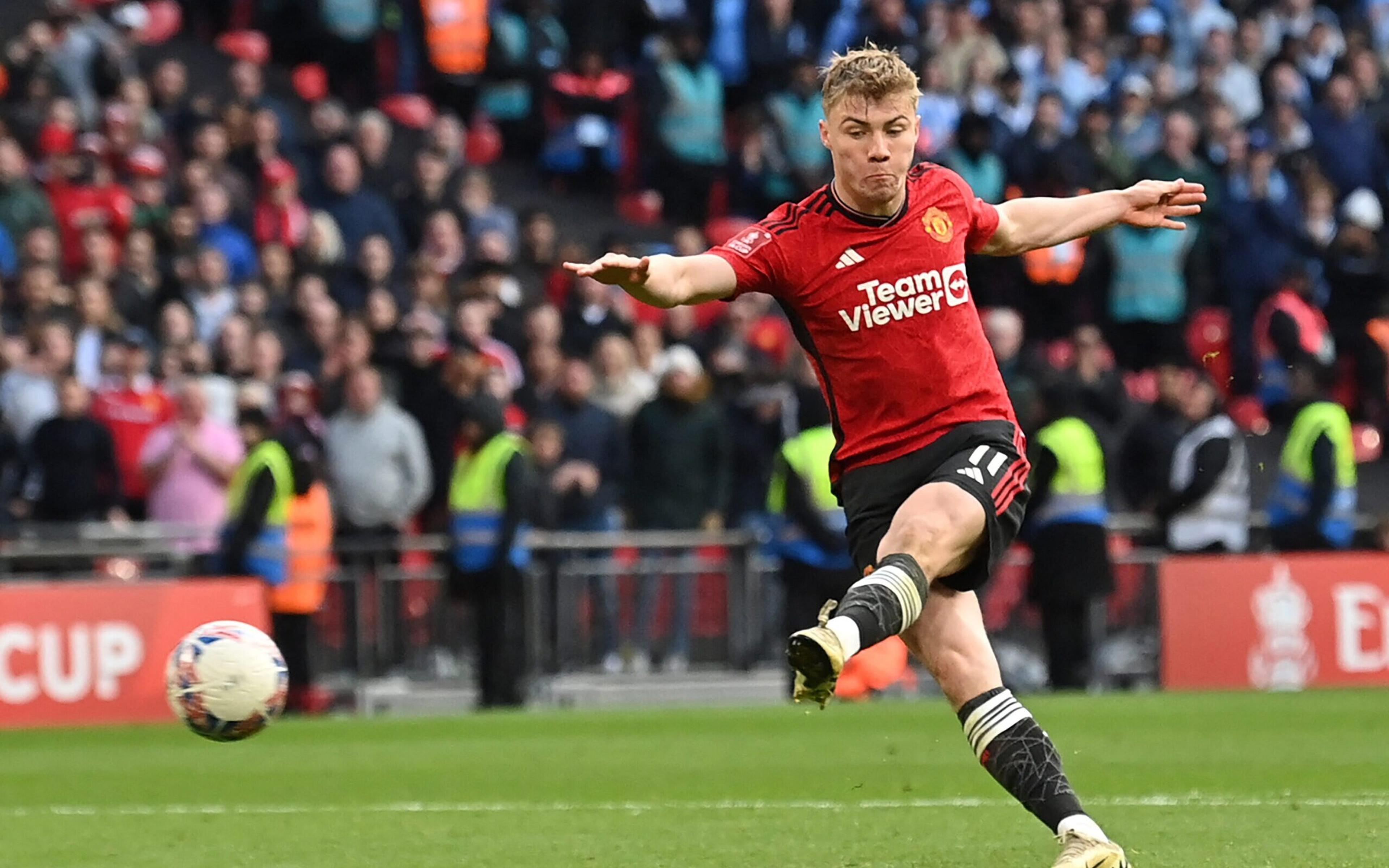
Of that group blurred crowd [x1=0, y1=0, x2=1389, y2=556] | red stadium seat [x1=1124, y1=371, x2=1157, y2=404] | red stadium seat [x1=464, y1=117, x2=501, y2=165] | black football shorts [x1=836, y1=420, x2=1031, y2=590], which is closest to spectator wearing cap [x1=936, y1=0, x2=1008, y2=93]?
blurred crowd [x1=0, y1=0, x2=1389, y2=556]

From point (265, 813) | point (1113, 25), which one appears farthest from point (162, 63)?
point (265, 813)

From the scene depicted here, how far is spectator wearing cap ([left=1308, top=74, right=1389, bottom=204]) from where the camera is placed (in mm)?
21234

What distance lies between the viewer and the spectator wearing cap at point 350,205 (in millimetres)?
18641

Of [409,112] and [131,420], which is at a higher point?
[409,112]

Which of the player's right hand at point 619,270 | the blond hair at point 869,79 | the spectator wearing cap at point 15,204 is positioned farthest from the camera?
the spectator wearing cap at point 15,204

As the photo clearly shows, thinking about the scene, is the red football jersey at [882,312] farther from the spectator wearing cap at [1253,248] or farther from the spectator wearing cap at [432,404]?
the spectator wearing cap at [1253,248]

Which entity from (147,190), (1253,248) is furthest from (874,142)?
(1253,248)

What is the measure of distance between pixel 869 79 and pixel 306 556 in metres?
9.89

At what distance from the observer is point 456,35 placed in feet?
68.4

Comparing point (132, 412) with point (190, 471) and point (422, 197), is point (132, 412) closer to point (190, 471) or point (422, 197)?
point (190, 471)

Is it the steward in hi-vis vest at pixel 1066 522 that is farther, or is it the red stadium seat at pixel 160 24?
the red stadium seat at pixel 160 24

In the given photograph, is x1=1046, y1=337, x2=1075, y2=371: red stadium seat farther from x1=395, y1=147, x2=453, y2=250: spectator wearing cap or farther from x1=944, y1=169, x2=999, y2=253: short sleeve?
x1=944, y1=169, x2=999, y2=253: short sleeve

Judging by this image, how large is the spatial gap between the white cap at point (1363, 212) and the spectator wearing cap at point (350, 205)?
799 centimetres

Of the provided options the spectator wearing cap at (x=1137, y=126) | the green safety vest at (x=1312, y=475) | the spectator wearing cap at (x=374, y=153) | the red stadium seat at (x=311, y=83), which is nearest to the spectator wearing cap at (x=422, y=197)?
the spectator wearing cap at (x=374, y=153)
